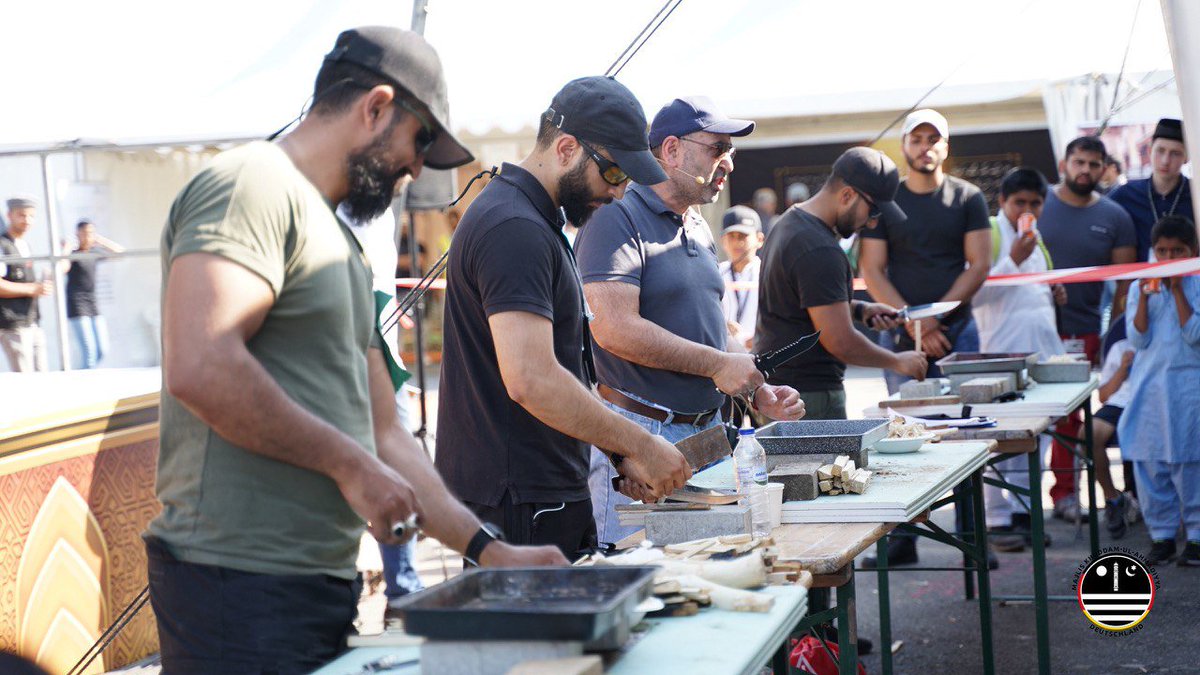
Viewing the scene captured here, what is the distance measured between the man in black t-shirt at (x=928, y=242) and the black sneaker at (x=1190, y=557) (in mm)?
1469

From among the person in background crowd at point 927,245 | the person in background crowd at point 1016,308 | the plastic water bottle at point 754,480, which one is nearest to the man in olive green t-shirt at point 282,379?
the plastic water bottle at point 754,480

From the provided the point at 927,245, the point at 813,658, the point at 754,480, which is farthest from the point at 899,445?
the point at 927,245

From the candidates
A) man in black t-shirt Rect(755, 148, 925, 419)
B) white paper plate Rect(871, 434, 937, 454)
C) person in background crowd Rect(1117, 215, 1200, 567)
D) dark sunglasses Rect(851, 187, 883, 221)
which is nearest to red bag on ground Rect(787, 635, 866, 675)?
white paper plate Rect(871, 434, 937, 454)

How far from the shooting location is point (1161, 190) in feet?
24.9

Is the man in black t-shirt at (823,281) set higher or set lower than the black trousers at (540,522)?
higher

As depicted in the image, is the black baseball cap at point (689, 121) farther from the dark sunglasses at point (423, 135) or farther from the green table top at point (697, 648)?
the green table top at point (697, 648)

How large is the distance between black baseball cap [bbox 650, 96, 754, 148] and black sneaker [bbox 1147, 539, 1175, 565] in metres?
3.63

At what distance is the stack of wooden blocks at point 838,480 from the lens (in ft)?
10.9

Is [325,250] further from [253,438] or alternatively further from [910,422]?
[910,422]

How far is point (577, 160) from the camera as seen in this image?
10.1 feet

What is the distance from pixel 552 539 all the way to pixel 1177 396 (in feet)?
14.6

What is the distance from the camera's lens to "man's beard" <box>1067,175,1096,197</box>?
25.3 feet

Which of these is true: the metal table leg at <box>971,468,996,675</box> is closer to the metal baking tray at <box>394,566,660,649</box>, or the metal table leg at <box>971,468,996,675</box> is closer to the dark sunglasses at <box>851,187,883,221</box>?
the dark sunglasses at <box>851,187,883,221</box>

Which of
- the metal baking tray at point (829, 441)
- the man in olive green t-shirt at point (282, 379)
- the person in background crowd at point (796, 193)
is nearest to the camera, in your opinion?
the man in olive green t-shirt at point (282, 379)
